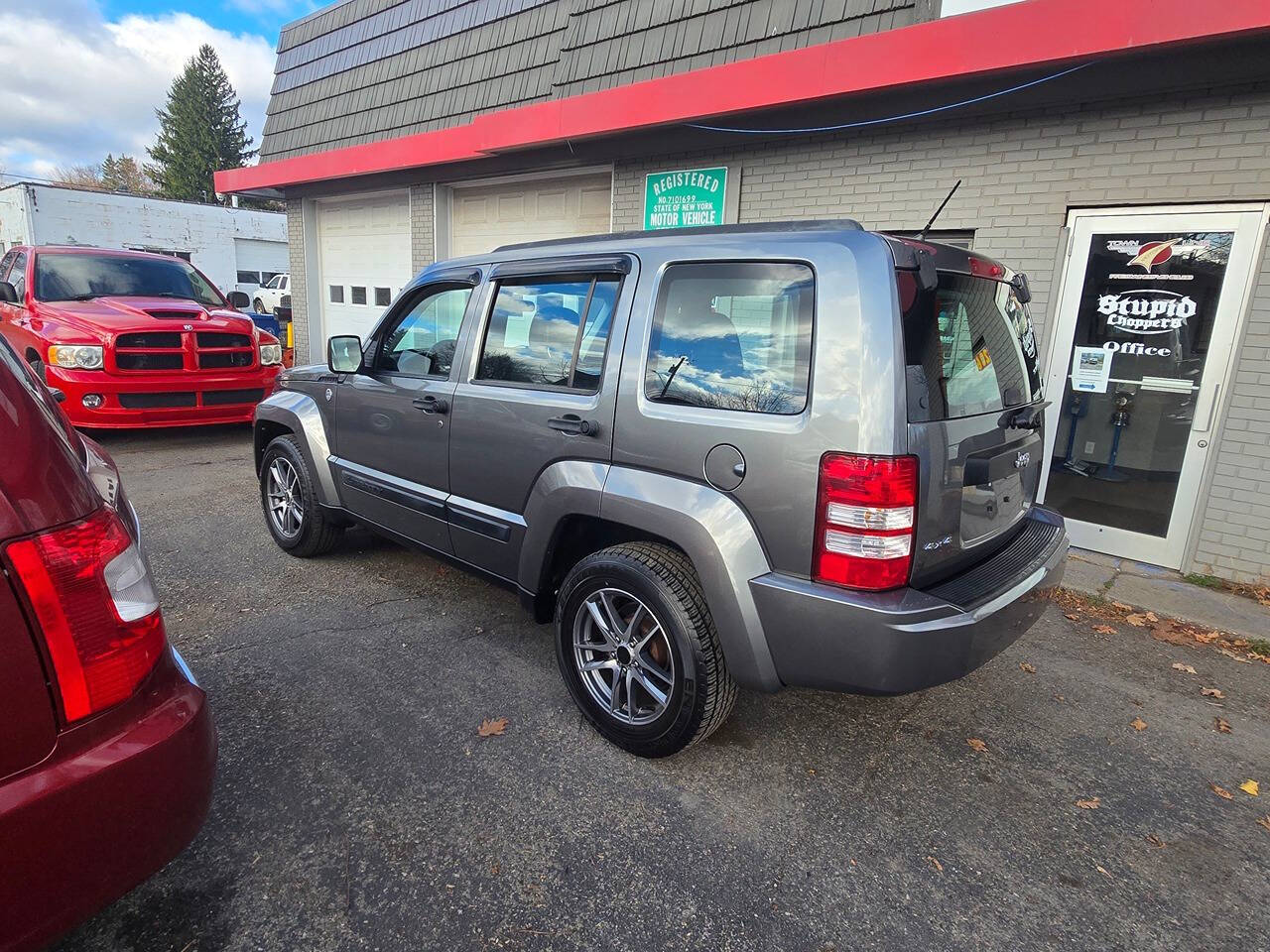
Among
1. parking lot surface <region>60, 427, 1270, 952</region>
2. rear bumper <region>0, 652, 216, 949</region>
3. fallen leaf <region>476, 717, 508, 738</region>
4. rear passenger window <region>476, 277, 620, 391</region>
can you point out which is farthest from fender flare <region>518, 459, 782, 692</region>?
rear bumper <region>0, 652, 216, 949</region>

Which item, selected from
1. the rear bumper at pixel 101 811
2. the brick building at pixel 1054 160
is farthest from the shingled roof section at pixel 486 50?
the rear bumper at pixel 101 811

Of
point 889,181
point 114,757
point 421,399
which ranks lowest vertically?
point 114,757

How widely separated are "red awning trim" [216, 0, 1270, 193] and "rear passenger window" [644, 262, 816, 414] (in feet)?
11.1

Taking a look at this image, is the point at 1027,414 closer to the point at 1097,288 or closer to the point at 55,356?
the point at 1097,288

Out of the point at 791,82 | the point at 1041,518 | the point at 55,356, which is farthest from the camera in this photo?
the point at 55,356

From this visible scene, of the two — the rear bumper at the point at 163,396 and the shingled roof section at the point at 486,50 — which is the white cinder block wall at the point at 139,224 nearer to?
the shingled roof section at the point at 486,50

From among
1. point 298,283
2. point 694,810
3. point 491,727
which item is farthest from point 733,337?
point 298,283

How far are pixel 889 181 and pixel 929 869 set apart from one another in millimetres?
5212

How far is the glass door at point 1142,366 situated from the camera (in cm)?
467

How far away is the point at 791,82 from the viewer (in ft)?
17.9

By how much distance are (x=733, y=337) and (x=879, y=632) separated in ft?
3.59

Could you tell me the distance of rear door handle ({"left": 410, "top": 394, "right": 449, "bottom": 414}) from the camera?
137 inches

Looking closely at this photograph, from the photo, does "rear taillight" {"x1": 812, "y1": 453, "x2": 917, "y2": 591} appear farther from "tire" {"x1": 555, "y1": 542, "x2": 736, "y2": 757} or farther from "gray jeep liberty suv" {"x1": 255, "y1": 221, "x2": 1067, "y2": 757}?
"tire" {"x1": 555, "y1": 542, "x2": 736, "y2": 757}

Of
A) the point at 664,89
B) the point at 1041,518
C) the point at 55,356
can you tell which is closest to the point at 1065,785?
the point at 1041,518
